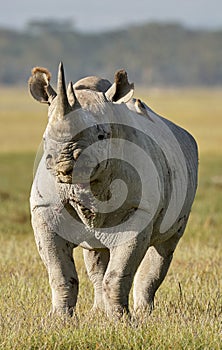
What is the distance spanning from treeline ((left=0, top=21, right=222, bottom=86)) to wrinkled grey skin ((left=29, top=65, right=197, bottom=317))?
5122 inches

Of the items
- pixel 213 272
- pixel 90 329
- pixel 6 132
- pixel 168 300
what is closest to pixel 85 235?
pixel 90 329

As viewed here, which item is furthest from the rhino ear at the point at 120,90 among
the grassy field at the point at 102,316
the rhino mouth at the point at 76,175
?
the grassy field at the point at 102,316

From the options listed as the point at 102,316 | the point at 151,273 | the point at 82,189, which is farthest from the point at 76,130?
the point at 151,273

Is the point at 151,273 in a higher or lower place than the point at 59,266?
lower

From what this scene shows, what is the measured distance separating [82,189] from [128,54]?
144603 mm

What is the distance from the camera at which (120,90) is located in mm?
5336

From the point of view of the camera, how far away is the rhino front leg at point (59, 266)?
18.8 feet

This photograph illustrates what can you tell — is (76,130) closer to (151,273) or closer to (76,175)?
(76,175)

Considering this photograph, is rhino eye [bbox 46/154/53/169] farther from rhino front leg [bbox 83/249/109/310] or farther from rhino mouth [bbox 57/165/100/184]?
rhino front leg [bbox 83/249/109/310]

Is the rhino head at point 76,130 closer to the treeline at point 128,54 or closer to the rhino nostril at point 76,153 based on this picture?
the rhino nostril at point 76,153

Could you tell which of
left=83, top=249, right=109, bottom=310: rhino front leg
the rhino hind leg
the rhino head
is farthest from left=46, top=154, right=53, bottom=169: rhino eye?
the rhino hind leg

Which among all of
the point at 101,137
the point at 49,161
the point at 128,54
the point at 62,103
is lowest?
the point at 49,161

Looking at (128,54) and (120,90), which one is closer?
(120,90)

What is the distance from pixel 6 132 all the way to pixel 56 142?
37304 millimetres
